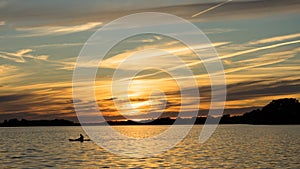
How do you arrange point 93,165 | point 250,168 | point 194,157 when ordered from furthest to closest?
1. point 194,157
2. point 93,165
3. point 250,168

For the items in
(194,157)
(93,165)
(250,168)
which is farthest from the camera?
(194,157)

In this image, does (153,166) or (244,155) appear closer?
(153,166)

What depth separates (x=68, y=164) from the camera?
66.3 meters

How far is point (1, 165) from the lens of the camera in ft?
216

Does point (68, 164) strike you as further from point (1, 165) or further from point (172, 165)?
point (172, 165)

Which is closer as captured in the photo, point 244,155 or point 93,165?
point 93,165

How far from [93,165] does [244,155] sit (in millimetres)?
24515

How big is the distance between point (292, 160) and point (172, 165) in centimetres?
1661

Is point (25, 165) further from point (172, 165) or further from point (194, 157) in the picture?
point (194, 157)

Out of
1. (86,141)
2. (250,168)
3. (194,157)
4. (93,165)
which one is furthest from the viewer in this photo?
(86,141)

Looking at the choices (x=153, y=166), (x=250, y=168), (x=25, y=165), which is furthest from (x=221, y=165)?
(x=25, y=165)

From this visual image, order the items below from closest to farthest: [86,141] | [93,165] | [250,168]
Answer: [250,168]
[93,165]
[86,141]

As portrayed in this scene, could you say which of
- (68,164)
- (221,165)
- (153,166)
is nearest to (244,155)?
(221,165)

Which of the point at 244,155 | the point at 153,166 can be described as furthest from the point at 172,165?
the point at 244,155
